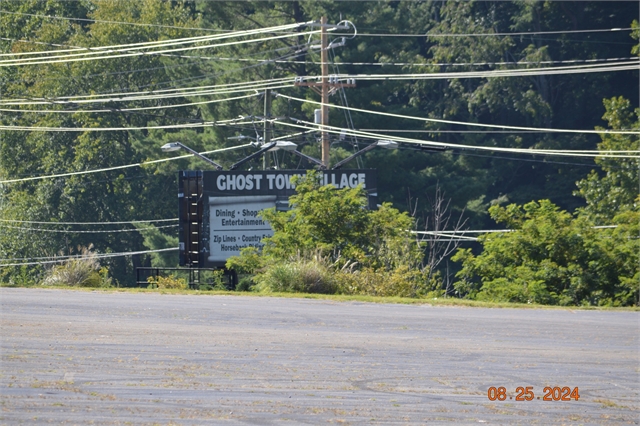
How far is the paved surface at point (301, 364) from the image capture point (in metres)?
9.63

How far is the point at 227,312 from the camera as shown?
16.2 m

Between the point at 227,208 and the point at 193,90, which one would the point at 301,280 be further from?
the point at 193,90

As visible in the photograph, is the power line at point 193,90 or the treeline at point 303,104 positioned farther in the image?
the treeline at point 303,104

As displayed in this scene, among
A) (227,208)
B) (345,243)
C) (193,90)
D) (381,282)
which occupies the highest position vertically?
(193,90)

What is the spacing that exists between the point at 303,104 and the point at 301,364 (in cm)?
4338

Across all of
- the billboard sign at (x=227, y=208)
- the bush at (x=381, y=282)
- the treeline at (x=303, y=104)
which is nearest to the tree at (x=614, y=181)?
the treeline at (x=303, y=104)

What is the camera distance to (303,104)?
2146 inches

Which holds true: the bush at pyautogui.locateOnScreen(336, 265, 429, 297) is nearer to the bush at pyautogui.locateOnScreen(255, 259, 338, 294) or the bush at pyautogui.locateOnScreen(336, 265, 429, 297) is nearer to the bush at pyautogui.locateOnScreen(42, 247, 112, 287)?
the bush at pyautogui.locateOnScreen(255, 259, 338, 294)

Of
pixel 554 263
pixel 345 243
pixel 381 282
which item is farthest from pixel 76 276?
pixel 554 263

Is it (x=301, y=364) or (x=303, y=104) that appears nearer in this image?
(x=301, y=364)

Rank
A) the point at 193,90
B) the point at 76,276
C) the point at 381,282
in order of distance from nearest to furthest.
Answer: the point at 381,282, the point at 76,276, the point at 193,90

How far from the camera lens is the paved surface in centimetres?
963
